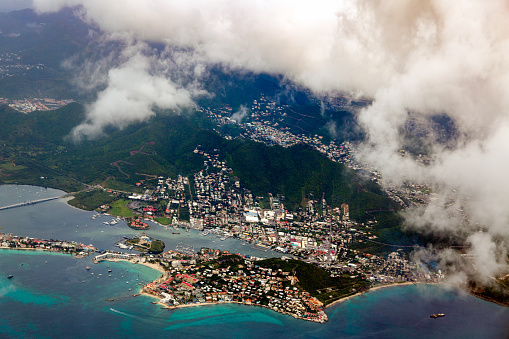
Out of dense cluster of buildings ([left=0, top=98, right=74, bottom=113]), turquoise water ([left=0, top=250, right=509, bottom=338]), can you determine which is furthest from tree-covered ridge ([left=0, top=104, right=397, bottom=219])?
turquoise water ([left=0, top=250, right=509, bottom=338])

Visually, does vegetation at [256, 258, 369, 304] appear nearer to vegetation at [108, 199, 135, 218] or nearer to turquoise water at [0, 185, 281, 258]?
turquoise water at [0, 185, 281, 258]

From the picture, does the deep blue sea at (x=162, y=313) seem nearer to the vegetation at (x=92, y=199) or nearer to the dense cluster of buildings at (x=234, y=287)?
the dense cluster of buildings at (x=234, y=287)

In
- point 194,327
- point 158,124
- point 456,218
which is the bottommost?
point 194,327

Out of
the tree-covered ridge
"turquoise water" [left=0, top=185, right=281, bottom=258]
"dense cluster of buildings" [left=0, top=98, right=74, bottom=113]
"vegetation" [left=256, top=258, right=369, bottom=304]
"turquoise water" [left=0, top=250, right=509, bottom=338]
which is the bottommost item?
"turquoise water" [left=0, top=250, right=509, bottom=338]

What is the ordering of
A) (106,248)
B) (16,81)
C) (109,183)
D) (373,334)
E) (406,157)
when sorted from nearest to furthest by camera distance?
(373,334)
(106,248)
(109,183)
(406,157)
(16,81)

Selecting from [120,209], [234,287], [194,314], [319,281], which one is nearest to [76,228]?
[120,209]

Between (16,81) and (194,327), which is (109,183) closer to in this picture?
(194,327)

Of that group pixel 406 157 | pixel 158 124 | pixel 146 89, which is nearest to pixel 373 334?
pixel 406 157

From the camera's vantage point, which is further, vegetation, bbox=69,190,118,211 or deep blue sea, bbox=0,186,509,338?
vegetation, bbox=69,190,118,211
